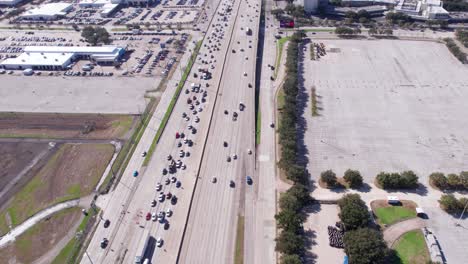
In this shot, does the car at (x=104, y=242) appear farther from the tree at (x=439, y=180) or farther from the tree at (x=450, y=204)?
the tree at (x=439, y=180)

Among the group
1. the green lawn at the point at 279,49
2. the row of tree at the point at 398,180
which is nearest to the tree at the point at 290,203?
the row of tree at the point at 398,180

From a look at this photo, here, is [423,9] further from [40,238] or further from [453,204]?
[40,238]

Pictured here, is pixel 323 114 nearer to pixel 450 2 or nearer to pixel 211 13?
pixel 211 13

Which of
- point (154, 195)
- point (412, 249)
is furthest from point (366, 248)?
point (154, 195)

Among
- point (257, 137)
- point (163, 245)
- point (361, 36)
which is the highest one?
point (361, 36)

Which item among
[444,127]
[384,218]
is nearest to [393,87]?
[444,127]

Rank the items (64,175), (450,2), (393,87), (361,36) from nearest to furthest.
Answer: (64,175) < (393,87) < (361,36) < (450,2)

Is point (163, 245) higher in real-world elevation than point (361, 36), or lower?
lower
